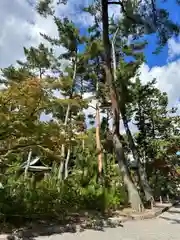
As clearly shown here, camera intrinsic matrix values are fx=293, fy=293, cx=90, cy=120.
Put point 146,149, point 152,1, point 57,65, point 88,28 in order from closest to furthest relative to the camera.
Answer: point 152,1, point 88,28, point 146,149, point 57,65

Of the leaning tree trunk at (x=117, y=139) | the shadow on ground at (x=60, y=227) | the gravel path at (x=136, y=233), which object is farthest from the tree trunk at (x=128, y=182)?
the shadow on ground at (x=60, y=227)

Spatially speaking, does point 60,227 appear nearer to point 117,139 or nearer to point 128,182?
point 128,182

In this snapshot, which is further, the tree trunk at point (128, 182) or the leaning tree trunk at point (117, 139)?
the leaning tree trunk at point (117, 139)

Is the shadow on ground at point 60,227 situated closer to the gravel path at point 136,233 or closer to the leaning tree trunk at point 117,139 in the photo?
the gravel path at point 136,233

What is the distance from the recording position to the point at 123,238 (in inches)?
263

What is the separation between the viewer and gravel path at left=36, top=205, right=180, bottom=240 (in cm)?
668

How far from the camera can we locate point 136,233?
721cm

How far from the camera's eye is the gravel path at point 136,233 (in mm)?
6679

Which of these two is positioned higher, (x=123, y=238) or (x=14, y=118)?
(x=14, y=118)

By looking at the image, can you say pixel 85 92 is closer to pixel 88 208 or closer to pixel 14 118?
pixel 88 208

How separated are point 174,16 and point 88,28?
4.58 metres

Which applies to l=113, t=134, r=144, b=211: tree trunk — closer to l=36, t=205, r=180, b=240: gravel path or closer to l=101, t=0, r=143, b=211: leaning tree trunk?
l=101, t=0, r=143, b=211: leaning tree trunk

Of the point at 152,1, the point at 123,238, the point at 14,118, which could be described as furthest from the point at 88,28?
the point at 123,238

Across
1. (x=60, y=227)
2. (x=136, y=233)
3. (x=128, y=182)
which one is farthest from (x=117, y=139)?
(x=60, y=227)
